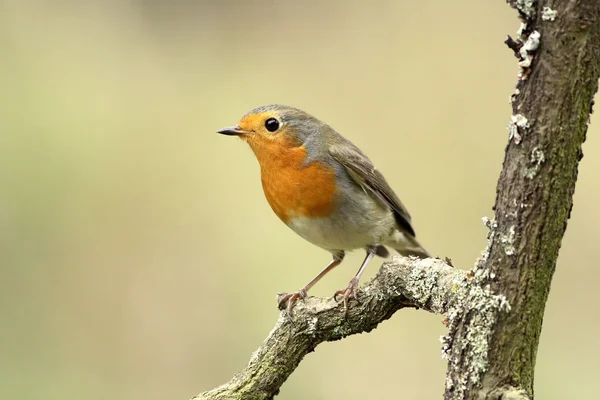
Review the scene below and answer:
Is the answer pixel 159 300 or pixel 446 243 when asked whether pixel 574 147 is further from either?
pixel 159 300

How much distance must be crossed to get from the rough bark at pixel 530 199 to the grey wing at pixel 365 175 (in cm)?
220

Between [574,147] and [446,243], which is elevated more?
[446,243]

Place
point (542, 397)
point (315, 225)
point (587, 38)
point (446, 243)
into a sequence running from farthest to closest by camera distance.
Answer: point (446, 243) → point (542, 397) → point (315, 225) → point (587, 38)

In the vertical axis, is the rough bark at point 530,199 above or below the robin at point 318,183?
below

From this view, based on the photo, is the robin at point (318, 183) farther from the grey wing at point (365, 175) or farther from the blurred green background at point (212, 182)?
the blurred green background at point (212, 182)

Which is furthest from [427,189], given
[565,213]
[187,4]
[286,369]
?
[565,213]

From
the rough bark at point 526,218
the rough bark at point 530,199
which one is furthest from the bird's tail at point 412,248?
the rough bark at point 530,199

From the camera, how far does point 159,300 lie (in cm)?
685

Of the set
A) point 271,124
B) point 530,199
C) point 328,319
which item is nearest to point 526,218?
point 530,199

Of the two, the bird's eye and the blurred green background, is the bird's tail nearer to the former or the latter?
the bird's eye

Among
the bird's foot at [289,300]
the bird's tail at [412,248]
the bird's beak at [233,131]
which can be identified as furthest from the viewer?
the bird's tail at [412,248]

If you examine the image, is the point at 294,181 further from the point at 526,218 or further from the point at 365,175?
the point at 526,218

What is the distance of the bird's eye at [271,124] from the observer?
452 cm

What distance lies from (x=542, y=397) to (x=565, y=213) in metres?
3.69
